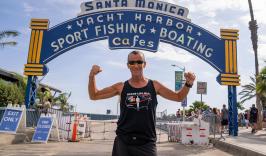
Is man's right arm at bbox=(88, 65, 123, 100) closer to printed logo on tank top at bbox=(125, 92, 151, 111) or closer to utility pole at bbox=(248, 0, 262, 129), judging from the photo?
printed logo on tank top at bbox=(125, 92, 151, 111)

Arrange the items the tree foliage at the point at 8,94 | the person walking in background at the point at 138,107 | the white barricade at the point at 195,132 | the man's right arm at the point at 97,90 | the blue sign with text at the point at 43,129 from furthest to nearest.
A: the tree foliage at the point at 8,94
the white barricade at the point at 195,132
the blue sign with text at the point at 43,129
the man's right arm at the point at 97,90
the person walking in background at the point at 138,107

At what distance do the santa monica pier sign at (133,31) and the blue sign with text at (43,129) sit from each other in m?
3.83

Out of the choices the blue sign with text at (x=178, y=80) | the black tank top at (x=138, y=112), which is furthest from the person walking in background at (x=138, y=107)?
the blue sign with text at (x=178, y=80)

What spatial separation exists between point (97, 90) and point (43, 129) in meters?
11.3

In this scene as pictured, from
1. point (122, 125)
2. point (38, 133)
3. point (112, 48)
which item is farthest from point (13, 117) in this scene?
point (122, 125)

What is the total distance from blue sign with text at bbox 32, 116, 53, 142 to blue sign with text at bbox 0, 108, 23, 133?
795 mm

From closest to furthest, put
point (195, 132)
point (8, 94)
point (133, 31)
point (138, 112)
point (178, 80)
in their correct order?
point (138, 112) → point (195, 132) → point (133, 31) → point (178, 80) → point (8, 94)

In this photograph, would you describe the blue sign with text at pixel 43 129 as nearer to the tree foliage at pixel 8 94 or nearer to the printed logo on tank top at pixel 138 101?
the printed logo on tank top at pixel 138 101

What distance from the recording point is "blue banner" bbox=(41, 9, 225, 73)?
59.7ft

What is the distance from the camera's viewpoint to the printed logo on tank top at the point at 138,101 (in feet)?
12.3

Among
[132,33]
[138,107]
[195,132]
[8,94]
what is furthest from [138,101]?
[8,94]

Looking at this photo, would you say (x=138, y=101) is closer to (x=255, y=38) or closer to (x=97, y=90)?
(x=97, y=90)

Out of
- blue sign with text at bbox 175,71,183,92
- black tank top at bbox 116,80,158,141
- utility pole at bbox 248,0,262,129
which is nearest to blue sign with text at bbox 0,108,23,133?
black tank top at bbox 116,80,158,141

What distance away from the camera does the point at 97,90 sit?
13.5 ft
